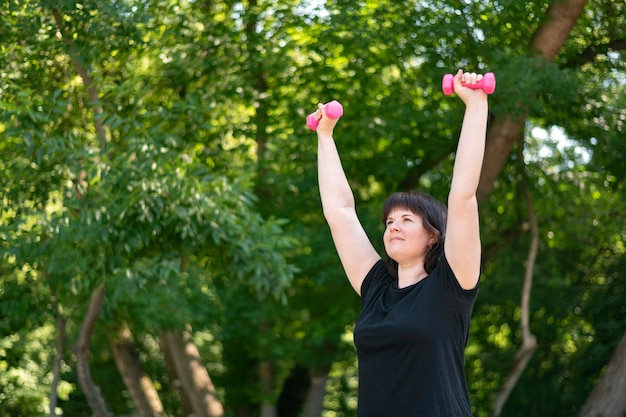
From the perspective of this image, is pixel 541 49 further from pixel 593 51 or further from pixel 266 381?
pixel 266 381

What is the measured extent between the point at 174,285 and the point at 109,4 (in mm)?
2233

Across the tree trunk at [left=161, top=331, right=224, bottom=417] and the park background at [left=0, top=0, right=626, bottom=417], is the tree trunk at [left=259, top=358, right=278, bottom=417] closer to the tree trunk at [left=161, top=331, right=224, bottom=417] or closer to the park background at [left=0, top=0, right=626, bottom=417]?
the park background at [left=0, top=0, right=626, bottom=417]

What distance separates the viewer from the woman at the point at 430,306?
2.19m

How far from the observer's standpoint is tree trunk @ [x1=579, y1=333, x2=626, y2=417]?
967 cm

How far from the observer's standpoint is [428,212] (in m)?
2.40

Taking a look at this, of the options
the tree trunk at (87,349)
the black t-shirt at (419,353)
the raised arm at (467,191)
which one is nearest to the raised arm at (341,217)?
the black t-shirt at (419,353)

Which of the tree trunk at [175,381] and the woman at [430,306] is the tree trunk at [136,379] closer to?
the tree trunk at [175,381]

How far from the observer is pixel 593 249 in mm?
12273

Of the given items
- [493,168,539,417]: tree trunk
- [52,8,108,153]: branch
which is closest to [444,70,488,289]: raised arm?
[52,8,108,153]: branch

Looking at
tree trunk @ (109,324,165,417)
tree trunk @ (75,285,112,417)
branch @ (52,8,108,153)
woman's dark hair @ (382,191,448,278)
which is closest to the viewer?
woman's dark hair @ (382,191,448,278)

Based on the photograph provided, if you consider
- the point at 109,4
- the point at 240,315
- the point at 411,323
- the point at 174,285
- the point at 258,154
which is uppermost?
the point at 411,323

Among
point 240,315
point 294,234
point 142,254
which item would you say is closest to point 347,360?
point 240,315

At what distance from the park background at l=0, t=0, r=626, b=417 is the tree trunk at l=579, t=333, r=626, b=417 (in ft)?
0.07

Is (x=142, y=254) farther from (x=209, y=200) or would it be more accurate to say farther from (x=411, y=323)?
(x=411, y=323)
